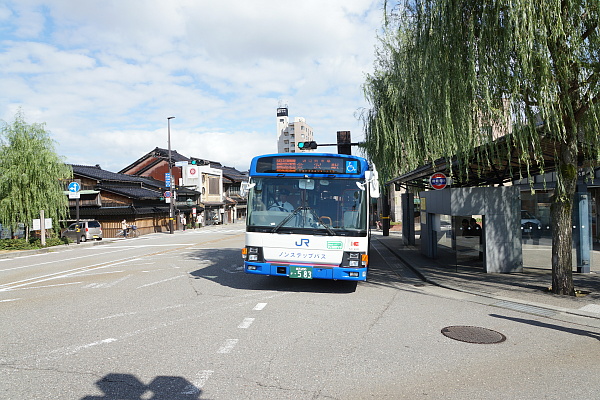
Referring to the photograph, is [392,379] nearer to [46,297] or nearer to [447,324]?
[447,324]

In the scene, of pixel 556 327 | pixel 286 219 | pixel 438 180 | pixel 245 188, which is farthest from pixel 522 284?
pixel 245 188

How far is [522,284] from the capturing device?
9891mm

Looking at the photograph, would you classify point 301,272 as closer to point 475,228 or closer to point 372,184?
point 372,184

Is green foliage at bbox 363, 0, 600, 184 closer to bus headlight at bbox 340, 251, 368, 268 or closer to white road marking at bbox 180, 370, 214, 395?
bus headlight at bbox 340, 251, 368, 268

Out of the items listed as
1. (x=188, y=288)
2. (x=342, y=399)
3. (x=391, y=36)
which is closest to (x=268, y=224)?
(x=188, y=288)

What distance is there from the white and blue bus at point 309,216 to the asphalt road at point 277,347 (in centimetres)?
69

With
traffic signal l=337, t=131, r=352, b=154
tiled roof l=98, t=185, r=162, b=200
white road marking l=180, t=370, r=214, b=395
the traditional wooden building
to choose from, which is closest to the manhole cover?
white road marking l=180, t=370, r=214, b=395

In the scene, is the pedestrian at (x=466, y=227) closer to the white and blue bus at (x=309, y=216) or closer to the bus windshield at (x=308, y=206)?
the white and blue bus at (x=309, y=216)

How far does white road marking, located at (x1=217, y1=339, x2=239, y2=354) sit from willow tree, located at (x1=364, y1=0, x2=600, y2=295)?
19.8 ft

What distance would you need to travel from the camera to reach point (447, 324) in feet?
22.2

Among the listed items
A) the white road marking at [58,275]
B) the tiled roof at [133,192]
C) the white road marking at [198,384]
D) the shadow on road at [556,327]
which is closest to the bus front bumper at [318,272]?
the shadow on road at [556,327]

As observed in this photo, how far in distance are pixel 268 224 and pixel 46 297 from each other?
4.93 metres

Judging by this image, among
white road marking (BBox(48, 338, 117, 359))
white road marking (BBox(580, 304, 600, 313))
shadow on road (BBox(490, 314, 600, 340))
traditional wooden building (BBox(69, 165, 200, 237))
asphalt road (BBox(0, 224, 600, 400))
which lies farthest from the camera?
traditional wooden building (BBox(69, 165, 200, 237))

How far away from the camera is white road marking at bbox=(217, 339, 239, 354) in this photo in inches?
210
